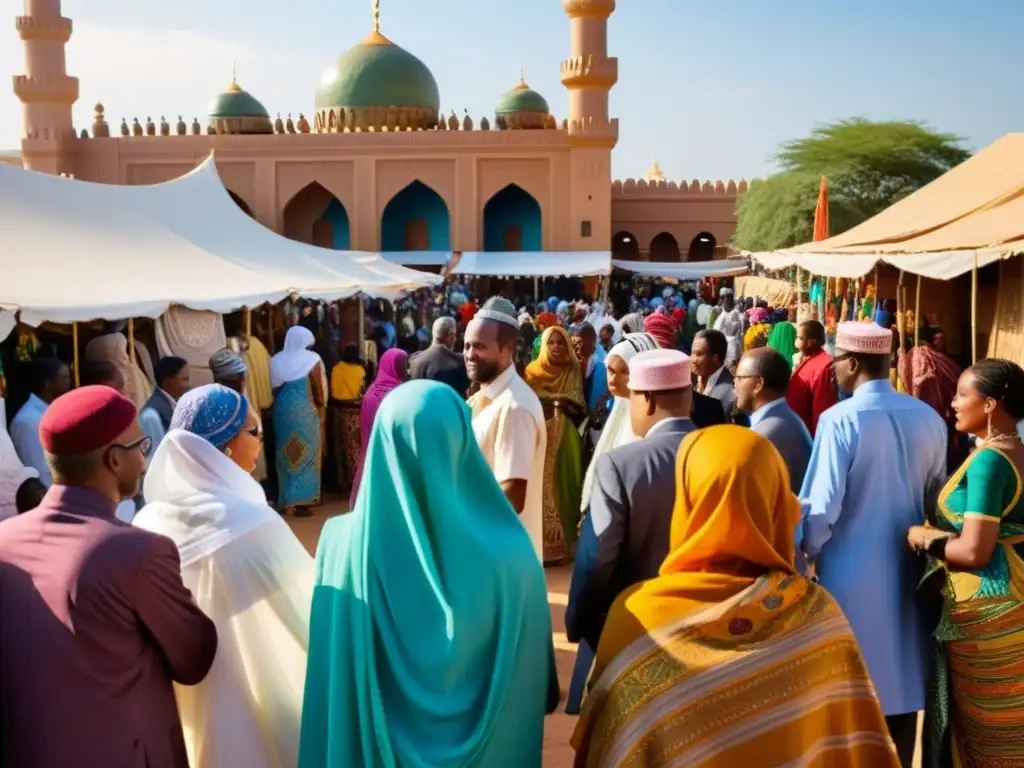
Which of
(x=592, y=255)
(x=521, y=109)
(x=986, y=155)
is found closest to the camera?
(x=986, y=155)

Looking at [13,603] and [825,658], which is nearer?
[13,603]

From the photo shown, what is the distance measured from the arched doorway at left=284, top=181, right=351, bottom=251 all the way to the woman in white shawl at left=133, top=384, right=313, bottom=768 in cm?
2259

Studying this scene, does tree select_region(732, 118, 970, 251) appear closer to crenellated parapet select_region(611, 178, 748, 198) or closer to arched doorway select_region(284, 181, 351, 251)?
crenellated parapet select_region(611, 178, 748, 198)

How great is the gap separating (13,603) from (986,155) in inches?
453

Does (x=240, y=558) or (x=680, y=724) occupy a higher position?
(x=240, y=558)

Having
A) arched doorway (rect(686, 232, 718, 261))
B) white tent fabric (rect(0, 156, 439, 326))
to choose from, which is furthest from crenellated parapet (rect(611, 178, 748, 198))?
white tent fabric (rect(0, 156, 439, 326))

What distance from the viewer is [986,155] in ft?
37.2

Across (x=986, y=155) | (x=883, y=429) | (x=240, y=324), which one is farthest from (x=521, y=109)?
(x=883, y=429)

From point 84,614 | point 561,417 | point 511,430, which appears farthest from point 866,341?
point 561,417

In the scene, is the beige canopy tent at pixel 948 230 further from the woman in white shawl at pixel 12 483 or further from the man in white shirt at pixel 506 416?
the woman in white shawl at pixel 12 483

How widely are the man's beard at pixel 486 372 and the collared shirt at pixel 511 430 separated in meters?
0.01

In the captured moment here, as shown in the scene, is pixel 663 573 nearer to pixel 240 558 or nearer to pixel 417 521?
pixel 417 521

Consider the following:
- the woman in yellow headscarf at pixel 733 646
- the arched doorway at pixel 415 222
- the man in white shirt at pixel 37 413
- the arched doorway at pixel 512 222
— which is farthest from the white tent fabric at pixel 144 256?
the arched doorway at pixel 415 222

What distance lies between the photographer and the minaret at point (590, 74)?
22.1 metres
